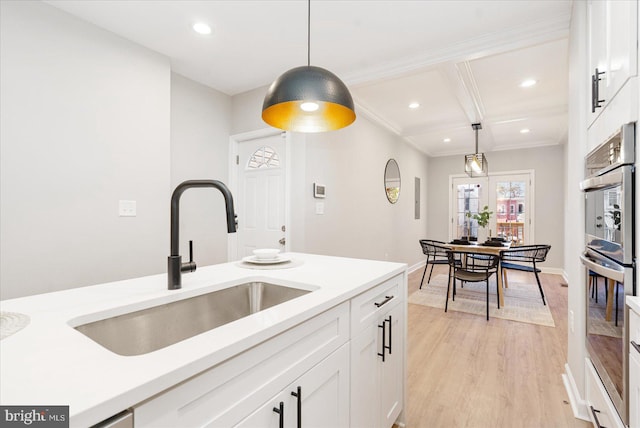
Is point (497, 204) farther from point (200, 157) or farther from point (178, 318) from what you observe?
point (178, 318)

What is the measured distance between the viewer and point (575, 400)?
183 cm

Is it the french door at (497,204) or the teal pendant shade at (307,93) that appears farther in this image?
the french door at (497,204)

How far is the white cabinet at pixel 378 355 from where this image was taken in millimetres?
1223

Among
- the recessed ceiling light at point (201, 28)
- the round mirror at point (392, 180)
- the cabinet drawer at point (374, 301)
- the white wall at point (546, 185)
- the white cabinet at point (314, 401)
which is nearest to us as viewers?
the white cabinet at point (314, 401)

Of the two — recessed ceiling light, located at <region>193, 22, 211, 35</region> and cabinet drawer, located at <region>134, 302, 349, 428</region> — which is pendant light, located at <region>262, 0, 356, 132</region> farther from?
recessed ceiling light, located at <region>193, 22, 211, 35</region>

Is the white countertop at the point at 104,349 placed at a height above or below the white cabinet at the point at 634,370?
above

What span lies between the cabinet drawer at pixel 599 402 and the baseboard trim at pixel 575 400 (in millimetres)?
78

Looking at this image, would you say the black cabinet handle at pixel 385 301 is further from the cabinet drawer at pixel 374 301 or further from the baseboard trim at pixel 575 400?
the baseboard trim at pixel 575 400

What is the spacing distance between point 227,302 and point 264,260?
0.37 m

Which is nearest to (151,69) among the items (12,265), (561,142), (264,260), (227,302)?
(12,265)

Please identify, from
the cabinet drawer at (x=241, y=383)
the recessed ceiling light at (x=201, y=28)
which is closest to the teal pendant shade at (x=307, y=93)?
the cabinet drawer at (x=241, y=383)

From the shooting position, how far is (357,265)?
1.64 metres

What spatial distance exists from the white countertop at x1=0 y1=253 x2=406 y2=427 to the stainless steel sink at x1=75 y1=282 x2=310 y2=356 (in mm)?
34

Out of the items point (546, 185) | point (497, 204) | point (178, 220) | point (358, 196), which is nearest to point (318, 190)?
point (358, 196)
